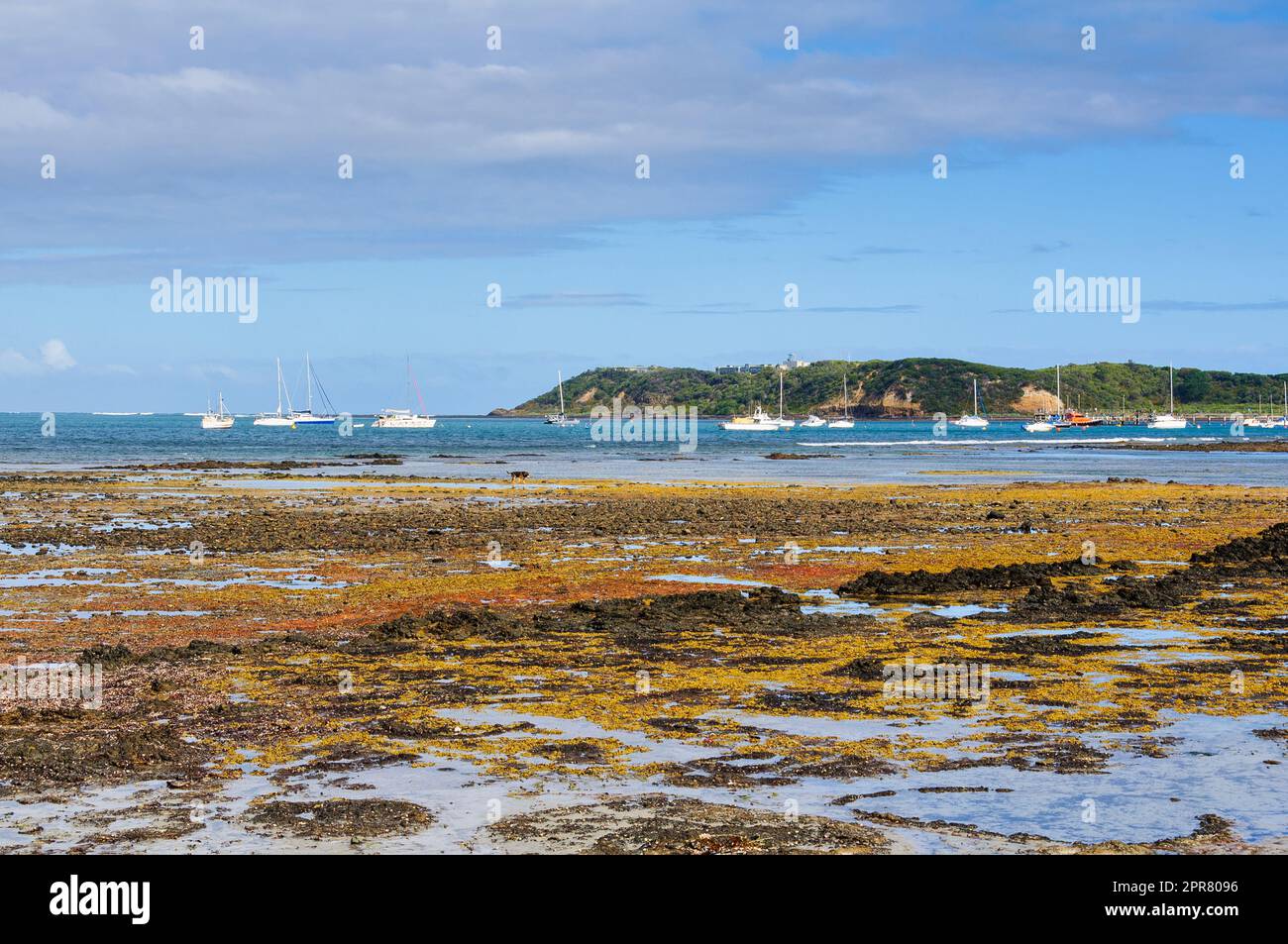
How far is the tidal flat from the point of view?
11.2 metres

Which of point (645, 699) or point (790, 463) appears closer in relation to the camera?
point (645, 699)

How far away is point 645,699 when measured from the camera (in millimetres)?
16109

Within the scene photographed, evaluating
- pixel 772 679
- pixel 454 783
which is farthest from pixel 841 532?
pixel 454 783

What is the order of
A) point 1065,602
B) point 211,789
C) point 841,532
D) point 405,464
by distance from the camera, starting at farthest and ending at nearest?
point 405,464
point 841,532
point 1065,602
point 211,789

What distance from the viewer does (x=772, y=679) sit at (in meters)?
17.4

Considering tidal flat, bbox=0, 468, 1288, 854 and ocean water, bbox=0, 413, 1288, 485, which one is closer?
tidal flat, bbox=0, 468, 1288, 854

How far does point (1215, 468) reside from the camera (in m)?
86.6

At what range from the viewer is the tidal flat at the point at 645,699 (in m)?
11.2

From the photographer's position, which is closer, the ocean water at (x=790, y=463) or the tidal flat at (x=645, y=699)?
→ the tidal flat at (x=645, y=699)
